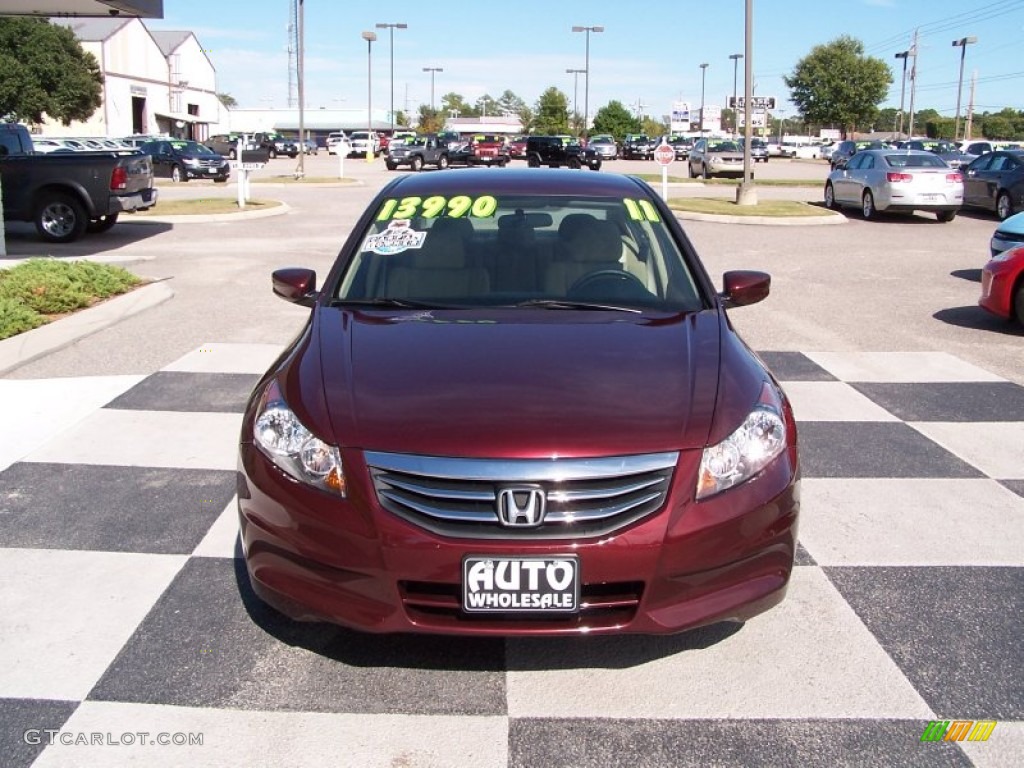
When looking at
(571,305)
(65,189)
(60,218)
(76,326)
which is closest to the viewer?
(571,305)

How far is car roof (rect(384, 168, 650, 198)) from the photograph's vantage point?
16.4 feet

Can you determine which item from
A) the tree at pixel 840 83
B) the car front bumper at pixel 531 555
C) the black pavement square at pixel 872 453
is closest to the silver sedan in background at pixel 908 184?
the black pavement square at pixel 872 453

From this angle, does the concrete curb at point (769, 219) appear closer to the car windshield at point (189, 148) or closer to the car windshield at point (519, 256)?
the car windshield at point (519, 256)

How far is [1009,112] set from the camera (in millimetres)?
145250

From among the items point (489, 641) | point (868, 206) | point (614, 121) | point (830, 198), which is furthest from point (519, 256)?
point (614, 121)

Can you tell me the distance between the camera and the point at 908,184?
69.3ft

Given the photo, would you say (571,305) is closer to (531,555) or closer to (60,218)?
(531,555)

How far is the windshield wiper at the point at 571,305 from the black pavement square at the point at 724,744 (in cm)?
176

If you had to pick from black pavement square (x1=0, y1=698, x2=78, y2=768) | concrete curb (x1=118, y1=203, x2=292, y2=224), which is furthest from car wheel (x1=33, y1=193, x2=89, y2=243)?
black pavement square (x1=0, y1=698, x2=78, y2=768)

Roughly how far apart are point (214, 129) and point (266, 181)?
212 feet

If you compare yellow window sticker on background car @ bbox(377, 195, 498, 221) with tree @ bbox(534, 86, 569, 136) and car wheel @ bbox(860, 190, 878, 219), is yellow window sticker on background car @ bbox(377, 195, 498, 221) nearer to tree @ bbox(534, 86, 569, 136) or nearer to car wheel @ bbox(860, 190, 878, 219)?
car wheel @ bbox(860, 190, 878, 219)

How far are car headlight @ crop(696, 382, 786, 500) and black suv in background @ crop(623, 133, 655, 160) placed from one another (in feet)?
190

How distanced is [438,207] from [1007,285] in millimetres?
6621

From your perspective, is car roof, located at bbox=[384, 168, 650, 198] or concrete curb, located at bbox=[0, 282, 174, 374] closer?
car roof, located at bbox=[384, 168, 650, 198]
